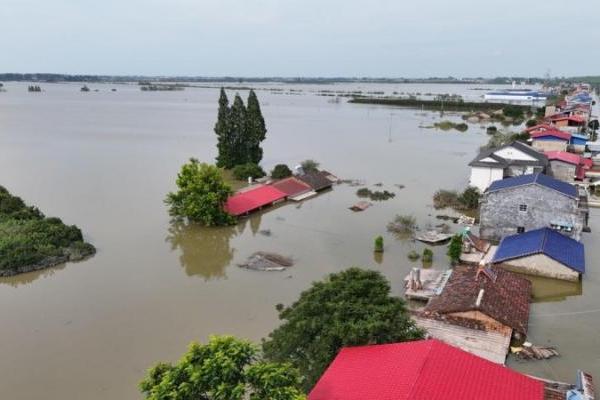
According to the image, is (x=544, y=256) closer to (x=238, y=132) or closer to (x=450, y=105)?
(x=238, y=132)

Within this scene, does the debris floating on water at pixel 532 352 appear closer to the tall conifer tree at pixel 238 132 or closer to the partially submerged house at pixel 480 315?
the partially submerged house at pixel 480 315

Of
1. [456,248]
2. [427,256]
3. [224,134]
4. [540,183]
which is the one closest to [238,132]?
[224,134]

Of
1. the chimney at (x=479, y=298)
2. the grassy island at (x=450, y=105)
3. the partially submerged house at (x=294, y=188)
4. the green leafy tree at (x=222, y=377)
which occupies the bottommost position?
the chimney at (x=479, y=298)

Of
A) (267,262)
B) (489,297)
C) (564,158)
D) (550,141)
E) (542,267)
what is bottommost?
(267,262)

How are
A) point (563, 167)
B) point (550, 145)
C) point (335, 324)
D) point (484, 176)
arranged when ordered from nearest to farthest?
point (335, 324)
point (484, 176)
point (563, 167)
point (550, 145)

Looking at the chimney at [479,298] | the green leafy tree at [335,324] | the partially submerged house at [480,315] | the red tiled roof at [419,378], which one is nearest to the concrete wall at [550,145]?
the partially submerged house at [480,315]

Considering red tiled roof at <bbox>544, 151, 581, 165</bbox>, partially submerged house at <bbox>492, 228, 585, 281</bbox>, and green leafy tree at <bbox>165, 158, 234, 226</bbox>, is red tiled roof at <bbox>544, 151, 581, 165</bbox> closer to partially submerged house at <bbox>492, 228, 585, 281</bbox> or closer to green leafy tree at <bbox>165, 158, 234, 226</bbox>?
partially submerged house at <bbox>492, 228, 585, 281</bbox>

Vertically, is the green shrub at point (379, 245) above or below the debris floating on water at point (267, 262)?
above

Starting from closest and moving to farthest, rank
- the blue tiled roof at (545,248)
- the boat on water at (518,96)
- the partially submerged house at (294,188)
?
the blue tiled roof at (545,248), the partially submerged house at (294,188), the boat on water at (518,96)

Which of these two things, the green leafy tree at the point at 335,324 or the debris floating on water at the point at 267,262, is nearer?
the green leafy tree at the point at 335,324
